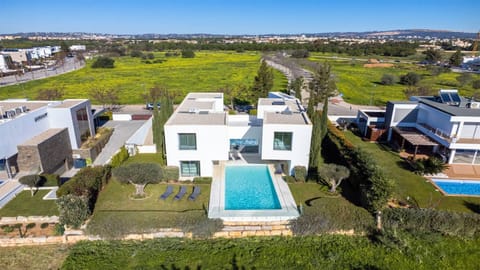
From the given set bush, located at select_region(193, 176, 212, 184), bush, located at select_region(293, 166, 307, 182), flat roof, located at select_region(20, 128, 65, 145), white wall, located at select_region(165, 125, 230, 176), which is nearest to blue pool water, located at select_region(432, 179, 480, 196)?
bush, located at select_region(293, 166, 307, 182)

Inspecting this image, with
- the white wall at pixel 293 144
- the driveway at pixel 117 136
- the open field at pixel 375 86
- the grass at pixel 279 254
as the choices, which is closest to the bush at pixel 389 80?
the open field at pixel 375 86

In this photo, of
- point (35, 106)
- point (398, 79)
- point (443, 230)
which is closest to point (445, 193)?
point (443, 230)

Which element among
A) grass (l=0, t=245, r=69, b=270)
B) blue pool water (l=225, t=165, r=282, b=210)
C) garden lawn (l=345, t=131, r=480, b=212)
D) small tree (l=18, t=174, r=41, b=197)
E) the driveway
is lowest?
the driveway

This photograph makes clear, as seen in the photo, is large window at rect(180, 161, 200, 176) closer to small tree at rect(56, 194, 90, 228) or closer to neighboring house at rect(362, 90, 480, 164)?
small tree at rect(56, 194, 90, 228)

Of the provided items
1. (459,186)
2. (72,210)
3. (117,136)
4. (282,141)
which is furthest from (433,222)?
(117,136)

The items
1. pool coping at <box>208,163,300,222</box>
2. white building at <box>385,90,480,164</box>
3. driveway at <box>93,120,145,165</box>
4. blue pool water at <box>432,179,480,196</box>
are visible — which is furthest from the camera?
driveway at <box>93,120,145,165</box>

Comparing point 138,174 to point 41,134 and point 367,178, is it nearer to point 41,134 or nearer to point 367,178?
point 41,134

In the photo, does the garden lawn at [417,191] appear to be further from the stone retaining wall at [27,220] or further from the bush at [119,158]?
the stone retaining wall at [27,220]

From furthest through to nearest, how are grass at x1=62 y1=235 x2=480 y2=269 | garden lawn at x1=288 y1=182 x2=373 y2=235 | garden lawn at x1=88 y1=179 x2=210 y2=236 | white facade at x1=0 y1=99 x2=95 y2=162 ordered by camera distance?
white facade at x1=0 y1=99 x2=95 y2=162
garden lawn at x1=288 y1=182 x2=373 y2=235
garden lawn at x1=88 y1=179 x2=210 y2=236
grass at x1=62 y1=235 x2=480 y2=269
